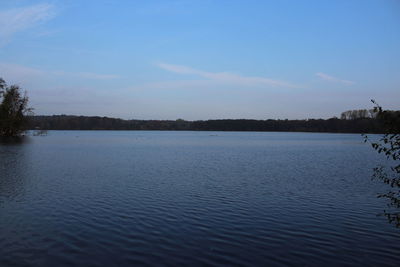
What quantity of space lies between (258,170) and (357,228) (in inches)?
602

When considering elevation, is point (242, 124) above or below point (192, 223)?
above

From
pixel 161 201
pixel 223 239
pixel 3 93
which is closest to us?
pixel 223 239

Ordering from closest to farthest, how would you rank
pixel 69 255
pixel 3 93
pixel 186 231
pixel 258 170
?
1. pixel 69 255
2. pixel 186 231
3. pixel 258 170
4. pixel 3 93

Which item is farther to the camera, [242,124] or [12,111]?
[242,124]

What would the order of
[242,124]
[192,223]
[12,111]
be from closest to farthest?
[192,223] → [12,111] → [242,124]

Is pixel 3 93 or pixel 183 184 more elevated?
pixel 3 93

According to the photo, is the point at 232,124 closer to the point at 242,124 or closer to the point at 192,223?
the point at 242,124

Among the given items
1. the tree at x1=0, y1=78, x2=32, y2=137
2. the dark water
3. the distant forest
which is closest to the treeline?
the distant forest

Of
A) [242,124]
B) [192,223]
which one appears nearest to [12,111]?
[192,223]

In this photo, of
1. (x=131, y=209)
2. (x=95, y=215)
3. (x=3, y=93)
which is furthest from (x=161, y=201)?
(x=3, y=93)

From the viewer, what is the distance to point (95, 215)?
12273 mm

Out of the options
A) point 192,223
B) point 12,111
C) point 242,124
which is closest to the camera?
point 192,223

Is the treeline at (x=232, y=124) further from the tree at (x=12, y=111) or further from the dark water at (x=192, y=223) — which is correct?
the dark water at (x=192, y=223)

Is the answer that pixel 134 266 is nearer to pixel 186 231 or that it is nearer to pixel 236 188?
pixel 186 231
